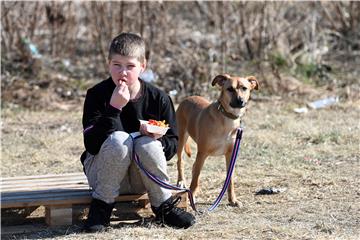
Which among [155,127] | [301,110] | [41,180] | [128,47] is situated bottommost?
[301,110]

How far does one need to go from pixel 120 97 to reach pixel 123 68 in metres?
0.24

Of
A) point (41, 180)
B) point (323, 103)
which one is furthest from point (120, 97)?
point (323, 103)

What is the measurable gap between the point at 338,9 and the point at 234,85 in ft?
22.3

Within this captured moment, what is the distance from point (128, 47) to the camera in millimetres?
4590

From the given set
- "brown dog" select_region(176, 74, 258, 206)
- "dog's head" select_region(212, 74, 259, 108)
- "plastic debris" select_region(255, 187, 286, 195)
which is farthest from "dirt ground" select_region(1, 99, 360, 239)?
"dog's head" select_region(212, 74, 259, 108)

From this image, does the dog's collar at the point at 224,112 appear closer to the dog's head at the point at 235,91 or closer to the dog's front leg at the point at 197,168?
the dog's head at the point at 235,91

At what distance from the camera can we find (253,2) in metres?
10.4

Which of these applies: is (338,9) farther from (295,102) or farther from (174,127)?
(174,127)

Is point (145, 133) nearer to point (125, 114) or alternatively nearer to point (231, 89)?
point (125, 114)

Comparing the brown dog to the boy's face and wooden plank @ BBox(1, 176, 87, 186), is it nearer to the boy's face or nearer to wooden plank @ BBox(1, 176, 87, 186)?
wooden plank @ BBox(1, 176, 87, 186)

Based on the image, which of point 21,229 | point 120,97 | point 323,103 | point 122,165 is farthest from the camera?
point 323,103

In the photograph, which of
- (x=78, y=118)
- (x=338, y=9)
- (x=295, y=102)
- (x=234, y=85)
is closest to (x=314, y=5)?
(x=338, y=9)

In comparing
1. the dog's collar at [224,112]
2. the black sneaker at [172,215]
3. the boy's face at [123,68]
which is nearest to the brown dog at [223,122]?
the dog's collar at [224,112]

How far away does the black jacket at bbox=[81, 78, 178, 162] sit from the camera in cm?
460
